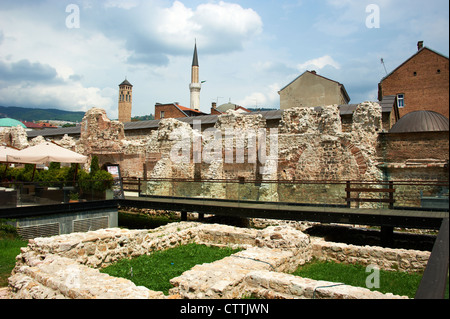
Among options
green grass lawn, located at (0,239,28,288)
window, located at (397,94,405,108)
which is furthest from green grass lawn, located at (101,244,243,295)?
window, located at (397,94,405,108)

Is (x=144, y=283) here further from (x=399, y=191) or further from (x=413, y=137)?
(x=413, y=137)

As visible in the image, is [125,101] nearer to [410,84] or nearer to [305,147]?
[410,84]

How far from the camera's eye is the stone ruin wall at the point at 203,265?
5102 mm

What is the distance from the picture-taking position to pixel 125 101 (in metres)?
80.2

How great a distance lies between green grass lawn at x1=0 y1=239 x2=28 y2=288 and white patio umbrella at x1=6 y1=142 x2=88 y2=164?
4072 mm

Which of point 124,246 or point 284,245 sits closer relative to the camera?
point 284,245

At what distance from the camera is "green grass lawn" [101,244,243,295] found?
665 centimetres

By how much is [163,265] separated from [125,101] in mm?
77715

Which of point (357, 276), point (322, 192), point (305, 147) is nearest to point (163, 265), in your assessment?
point (357, 276)

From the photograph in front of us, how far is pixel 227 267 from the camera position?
6223 millimetres

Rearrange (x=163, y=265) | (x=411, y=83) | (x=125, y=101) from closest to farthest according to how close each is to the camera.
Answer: (x=163, y=265), (x=411, y=83), (x=125, y=101)

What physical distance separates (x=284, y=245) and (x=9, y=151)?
46.8 ft
